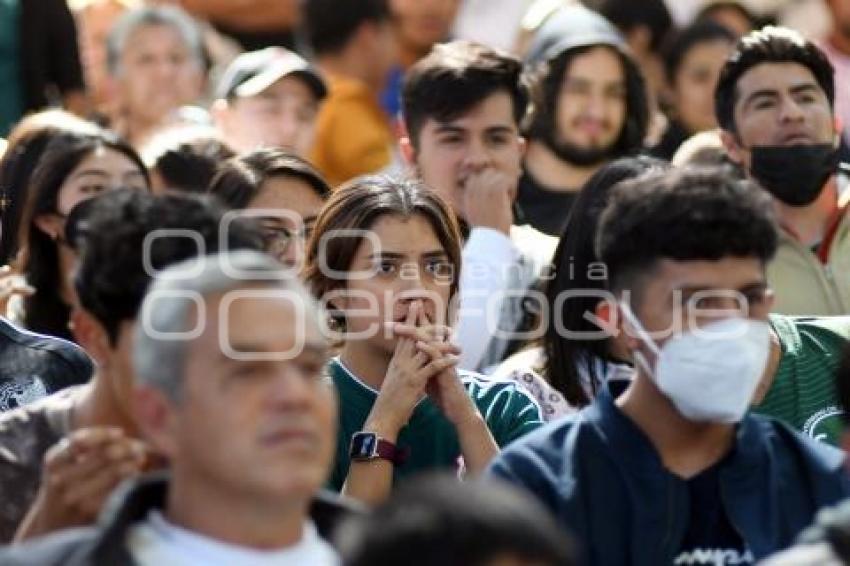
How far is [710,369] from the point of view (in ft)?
19.0

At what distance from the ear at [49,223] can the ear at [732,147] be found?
2.28 m

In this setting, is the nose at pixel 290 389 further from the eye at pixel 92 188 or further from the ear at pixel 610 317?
the eye at pixel 92 188

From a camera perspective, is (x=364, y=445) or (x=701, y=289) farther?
(x=364, y=445)

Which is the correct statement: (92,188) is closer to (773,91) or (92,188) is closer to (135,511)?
(773,91)

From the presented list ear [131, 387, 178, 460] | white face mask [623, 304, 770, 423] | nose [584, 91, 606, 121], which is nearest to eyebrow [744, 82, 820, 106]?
nose [584, 91, 606, 121]

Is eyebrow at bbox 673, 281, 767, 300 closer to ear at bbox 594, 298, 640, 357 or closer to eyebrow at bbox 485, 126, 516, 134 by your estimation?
ear at bbox 594, 298, 640, 357

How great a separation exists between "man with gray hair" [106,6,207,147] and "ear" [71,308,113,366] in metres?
5.41

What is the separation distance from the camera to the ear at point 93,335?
5516mm

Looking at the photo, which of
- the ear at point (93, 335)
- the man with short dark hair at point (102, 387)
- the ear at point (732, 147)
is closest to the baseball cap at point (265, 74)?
the ear at point (732, 147)

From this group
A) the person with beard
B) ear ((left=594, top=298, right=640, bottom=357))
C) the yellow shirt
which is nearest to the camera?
ear ((left=594, top=298, right=640, bottom=357))

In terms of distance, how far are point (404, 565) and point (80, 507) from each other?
1.21 metres

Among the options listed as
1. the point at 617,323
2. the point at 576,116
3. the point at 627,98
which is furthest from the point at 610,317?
the point at 627,98

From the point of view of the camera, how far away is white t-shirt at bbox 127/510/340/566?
4867mm

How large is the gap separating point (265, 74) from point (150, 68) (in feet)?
3.34
